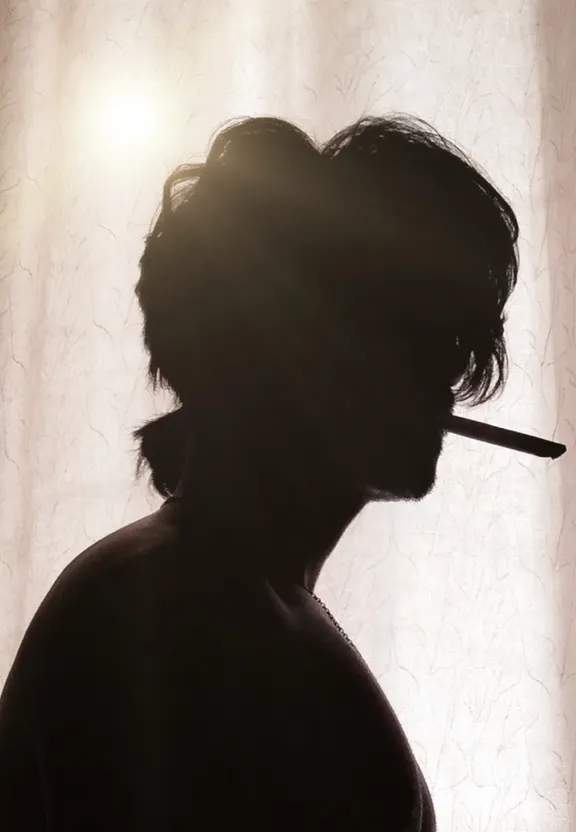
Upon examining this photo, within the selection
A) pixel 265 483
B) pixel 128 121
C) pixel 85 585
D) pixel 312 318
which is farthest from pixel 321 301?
pixel 128 121

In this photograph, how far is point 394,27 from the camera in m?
0.87

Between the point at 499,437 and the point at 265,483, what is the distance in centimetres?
20

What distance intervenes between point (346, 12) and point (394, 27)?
5 cm

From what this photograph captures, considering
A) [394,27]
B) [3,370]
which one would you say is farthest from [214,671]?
[394,27]

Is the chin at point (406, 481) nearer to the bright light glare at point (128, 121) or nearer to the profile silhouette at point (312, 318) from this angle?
the profile silhouette at point (312, 318)

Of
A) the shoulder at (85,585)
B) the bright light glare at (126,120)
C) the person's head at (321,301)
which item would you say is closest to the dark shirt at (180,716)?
the shoulder at (85,585)

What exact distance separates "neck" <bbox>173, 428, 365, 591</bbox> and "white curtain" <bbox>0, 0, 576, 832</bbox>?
0.17m

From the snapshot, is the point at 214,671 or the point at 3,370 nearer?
the point at 214,671

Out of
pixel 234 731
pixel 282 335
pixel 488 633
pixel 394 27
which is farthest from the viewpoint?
pixel 394 27

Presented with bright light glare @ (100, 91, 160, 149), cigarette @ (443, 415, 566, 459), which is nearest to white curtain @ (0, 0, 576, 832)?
bright light glare @ (100, 91, 160, 149)

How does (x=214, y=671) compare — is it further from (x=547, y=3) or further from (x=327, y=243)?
(x=547, y=3)

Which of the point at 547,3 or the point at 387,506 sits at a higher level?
the point at 547,3

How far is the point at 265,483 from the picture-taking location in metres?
0.58

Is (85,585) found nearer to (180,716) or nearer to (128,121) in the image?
(180,716)
